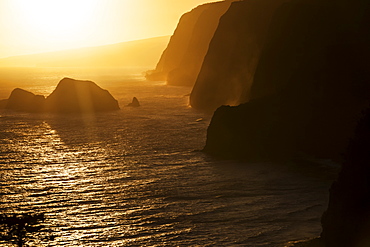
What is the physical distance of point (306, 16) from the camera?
168ft

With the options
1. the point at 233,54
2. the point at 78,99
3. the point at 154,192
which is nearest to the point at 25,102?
the point at 78,99

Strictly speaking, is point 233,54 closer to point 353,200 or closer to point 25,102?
point 25,102

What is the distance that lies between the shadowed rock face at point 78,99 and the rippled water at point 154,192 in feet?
87.8

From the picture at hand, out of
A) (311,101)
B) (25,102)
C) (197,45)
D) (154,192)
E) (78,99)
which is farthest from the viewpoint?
(197,45)

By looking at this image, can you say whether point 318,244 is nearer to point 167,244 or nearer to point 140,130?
point 167,244

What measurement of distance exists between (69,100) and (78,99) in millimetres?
1391

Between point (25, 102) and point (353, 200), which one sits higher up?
point (25, 102)

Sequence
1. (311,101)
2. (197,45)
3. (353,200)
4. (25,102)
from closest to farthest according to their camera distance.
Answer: (353,200)
(311,101)
(25,102)
(197,45)

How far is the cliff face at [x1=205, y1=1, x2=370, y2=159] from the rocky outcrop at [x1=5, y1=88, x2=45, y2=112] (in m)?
42.7

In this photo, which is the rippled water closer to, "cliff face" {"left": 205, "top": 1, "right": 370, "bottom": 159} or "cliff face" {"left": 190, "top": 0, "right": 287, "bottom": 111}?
"cliff face" {"left": 205, "top": 1, "right": 370, "bottom": 159}

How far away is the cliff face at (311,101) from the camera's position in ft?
140

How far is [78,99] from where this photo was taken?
7981 centimetres

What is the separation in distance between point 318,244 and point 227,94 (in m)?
51.2

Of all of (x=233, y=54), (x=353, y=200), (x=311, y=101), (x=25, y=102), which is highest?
(x=233, y=54)
